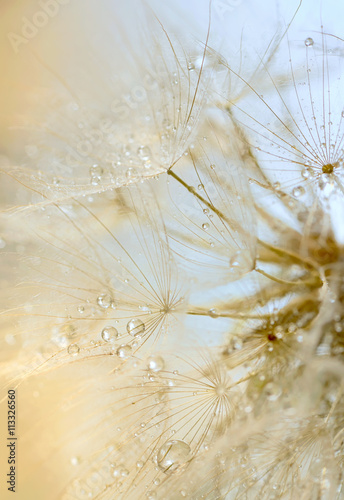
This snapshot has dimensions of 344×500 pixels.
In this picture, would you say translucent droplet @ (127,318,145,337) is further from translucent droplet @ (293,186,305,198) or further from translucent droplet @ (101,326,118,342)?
translucent droplet @ (293,186,305,198)

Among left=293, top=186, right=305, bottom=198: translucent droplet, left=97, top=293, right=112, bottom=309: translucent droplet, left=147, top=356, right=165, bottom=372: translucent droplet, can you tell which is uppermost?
left=293, top=186, right=305, bottom=198: translucent droplet

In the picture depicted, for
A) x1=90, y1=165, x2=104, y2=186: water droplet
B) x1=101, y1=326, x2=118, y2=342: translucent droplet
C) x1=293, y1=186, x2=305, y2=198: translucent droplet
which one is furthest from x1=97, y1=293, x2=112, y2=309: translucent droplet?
x1=293, y1=186, x2=305, y2=198: translucent droplet

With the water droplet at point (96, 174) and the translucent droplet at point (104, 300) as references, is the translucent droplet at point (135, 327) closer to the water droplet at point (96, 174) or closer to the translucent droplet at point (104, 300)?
the translucent droplet at point (104, 300)

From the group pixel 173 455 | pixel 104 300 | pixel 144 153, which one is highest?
pixel 144 153

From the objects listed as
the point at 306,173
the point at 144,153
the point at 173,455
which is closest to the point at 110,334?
the point at 173,455

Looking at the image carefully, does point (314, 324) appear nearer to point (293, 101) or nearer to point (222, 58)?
point (293, 101)

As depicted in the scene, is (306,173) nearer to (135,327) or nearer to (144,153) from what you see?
(144,153)
